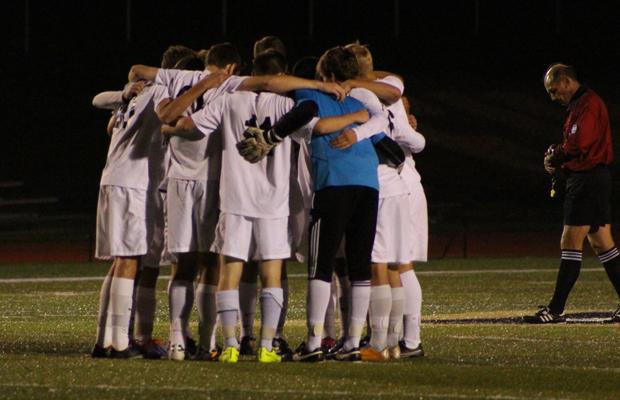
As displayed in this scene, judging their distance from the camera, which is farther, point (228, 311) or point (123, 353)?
point (123, 353)

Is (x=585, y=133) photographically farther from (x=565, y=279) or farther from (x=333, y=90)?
(x=333, y=90)

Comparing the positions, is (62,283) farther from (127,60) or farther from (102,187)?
(127,60)

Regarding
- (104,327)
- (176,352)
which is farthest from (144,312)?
(176,352)

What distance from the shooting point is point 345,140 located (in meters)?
9.16

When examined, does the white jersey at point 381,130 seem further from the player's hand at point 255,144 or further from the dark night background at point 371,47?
the dark night background at point 371,47

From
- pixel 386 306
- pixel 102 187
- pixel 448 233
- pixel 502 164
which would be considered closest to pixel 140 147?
pixel 102 187

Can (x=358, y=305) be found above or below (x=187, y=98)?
below

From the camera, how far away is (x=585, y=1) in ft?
133

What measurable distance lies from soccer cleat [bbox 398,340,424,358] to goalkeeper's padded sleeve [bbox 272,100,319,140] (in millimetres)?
1835

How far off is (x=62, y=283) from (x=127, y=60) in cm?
2392

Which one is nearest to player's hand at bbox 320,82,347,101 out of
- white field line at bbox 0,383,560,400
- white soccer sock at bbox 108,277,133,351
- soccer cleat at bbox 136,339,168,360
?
white soccer sock at bbox 108,277,133,351

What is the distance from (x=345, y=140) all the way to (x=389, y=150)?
0.46m

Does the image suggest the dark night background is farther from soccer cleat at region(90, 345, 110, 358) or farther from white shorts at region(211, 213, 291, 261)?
white shorts at region(211, 213, 291, 261)

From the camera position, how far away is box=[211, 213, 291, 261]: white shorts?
359 inches
